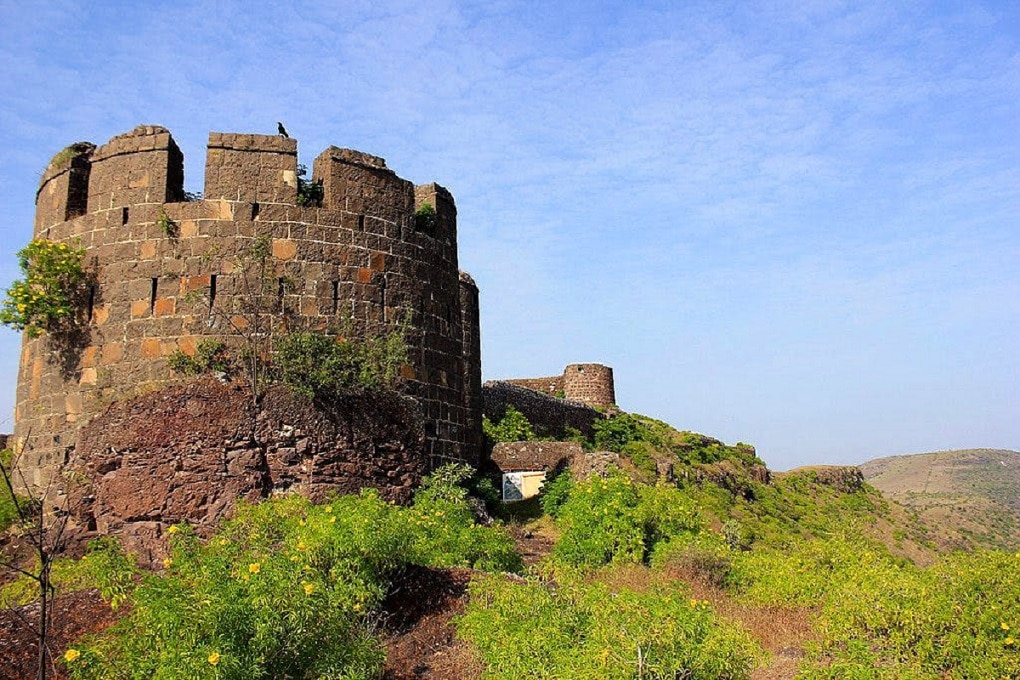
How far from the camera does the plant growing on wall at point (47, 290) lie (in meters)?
11.6

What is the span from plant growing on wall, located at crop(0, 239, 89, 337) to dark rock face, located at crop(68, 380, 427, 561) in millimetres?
1740

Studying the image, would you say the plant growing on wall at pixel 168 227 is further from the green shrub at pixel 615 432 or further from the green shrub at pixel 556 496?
the green shrub at pixel 615 432

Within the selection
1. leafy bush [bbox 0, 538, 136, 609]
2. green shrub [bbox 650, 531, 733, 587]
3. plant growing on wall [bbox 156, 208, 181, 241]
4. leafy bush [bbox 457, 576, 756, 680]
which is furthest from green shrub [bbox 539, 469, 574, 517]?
leafy bush [bbox 0, 538, 136, 609]

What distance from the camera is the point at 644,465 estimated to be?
874 inches

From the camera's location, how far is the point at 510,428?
25953 millimetres

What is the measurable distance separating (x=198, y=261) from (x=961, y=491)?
2714 inches

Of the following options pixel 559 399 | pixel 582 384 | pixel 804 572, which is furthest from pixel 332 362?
pixel 582 384

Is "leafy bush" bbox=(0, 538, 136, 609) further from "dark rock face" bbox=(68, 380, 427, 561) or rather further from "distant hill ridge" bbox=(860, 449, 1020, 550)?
"distant hill ridge" bbox=(860, 449, 1020, 550)

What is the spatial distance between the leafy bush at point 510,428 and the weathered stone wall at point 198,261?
40.2 feet

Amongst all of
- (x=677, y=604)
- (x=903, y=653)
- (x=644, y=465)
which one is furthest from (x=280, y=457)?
(x=644, y=465)

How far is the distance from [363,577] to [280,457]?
10.9ft

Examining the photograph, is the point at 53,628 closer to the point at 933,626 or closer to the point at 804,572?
the point at 933,626

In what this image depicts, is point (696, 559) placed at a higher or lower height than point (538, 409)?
lower

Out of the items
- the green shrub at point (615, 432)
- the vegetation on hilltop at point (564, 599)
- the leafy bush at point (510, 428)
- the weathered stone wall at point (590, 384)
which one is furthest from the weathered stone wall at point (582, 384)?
the vegetation on hilltop at point (564, 599)
